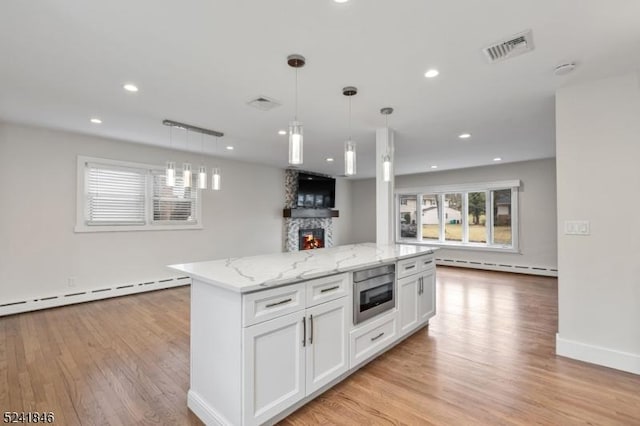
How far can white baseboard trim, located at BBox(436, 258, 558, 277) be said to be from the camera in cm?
611

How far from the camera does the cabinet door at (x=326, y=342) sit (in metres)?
1.97

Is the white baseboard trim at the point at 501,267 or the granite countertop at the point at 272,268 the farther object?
the white baseboard trim at the point at 501,267

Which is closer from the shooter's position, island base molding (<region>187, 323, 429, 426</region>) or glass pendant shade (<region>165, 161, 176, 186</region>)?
island base molding (<region>187, 323, 429, 426</region>)

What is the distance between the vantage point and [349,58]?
224 centimetres

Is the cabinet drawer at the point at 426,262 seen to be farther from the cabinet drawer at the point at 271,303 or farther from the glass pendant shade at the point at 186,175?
the glass pendant shade at the point at 186,175

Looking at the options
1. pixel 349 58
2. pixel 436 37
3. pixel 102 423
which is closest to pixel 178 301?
pixel 102 423

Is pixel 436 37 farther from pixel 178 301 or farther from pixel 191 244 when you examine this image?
pixel 191 244

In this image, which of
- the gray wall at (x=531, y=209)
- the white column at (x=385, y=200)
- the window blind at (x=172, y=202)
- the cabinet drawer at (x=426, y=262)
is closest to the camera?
the cabinet drawer at (x=426, y=262)

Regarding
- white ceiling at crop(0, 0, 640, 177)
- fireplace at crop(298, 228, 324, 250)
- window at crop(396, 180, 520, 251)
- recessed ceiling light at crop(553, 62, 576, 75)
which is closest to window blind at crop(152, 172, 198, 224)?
white ceiling at crop(0, 0, 640, 177)

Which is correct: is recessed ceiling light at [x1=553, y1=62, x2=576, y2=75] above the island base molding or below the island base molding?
above

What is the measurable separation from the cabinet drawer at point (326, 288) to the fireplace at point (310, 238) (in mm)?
5303

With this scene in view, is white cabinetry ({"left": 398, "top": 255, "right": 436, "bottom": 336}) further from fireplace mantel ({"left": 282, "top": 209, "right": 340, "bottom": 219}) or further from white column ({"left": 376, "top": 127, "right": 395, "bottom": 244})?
fireplace mantel ({"left": 282, "top": 209, "right": 340, "bottom": 219})

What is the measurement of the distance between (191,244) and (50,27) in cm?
409

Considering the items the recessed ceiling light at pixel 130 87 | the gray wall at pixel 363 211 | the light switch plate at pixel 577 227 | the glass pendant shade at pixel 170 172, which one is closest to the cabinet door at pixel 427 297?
the light switch plate at pixel 577 227
